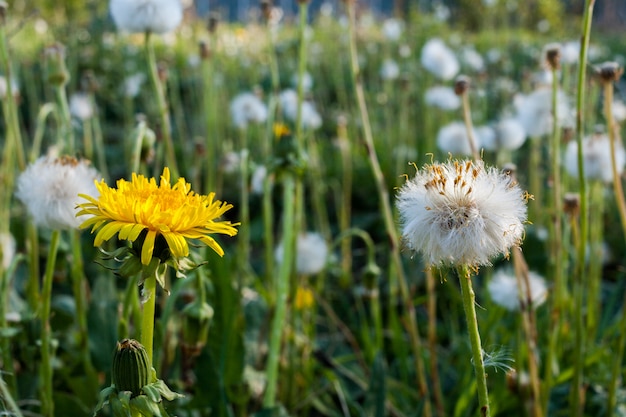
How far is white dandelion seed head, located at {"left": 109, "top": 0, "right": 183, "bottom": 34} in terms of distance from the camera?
1.42 meters

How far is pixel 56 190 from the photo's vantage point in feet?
3.27

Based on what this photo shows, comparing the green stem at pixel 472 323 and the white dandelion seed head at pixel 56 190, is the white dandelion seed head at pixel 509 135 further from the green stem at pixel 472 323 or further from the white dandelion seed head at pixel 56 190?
the green stem at pixel 472 323

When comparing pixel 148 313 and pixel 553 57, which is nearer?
pixel 148 313

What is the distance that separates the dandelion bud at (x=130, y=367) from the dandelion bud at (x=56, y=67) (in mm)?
832

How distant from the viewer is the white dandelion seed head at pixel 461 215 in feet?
2.23

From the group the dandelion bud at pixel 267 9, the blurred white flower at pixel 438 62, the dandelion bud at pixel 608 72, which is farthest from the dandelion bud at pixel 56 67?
the blurred white flower at pixel 438 62

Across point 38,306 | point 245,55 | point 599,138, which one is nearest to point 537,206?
point 599,138

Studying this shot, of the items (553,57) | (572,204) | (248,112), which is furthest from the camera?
(248,112)

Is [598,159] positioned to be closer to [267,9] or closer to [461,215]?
[267,9]

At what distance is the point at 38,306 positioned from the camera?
1.27m

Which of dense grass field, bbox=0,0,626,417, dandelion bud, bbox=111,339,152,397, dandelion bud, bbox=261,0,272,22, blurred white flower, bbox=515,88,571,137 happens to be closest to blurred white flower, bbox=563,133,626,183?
dense grass field, bbox=0,0,626,417

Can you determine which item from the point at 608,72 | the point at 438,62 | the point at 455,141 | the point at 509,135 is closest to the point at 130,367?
the point at 608,72

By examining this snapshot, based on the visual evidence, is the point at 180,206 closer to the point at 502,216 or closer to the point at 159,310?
the point at 502,216

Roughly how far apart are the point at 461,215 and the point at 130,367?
345 millimetres
